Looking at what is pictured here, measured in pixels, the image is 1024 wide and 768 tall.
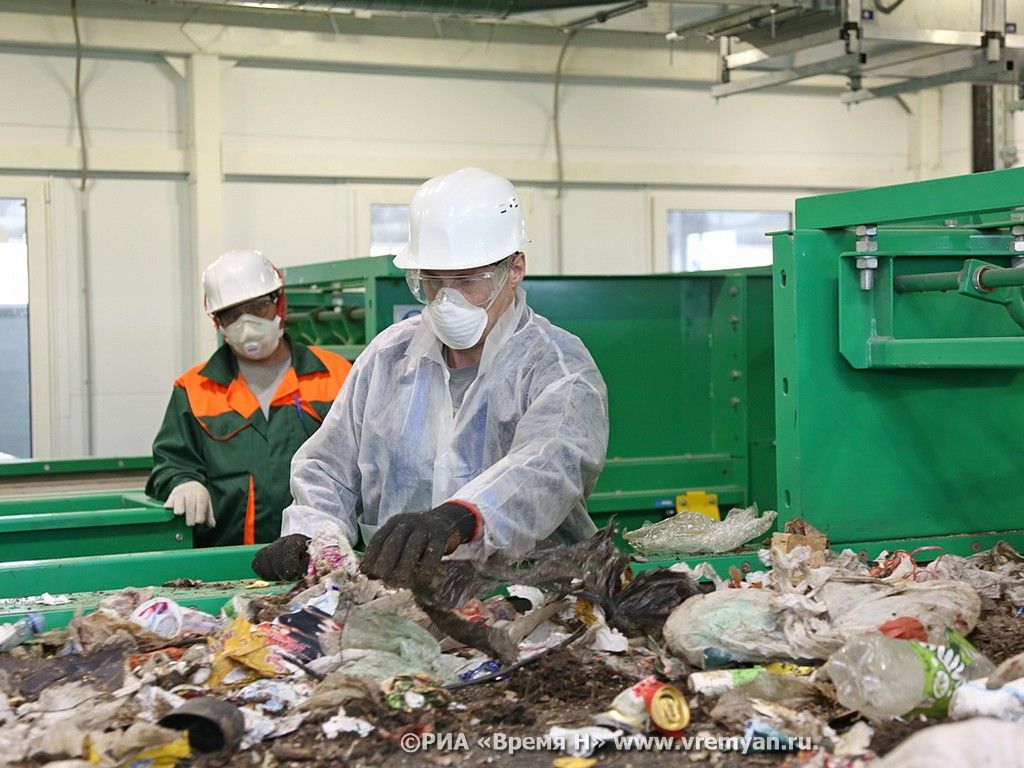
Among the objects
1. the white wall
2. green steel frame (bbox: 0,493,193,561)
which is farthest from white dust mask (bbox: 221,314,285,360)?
the white wall

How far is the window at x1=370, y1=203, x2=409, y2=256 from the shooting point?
6.88 meters

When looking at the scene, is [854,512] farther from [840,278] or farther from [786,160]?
[786,160]

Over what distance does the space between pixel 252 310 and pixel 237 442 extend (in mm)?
358

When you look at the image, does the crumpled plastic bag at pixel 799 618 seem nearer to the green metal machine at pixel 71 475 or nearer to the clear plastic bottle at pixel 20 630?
the clear plastic bottle at pixel 20 630

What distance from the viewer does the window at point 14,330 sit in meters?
6.20

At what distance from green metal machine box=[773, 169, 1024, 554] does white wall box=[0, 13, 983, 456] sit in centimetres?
460

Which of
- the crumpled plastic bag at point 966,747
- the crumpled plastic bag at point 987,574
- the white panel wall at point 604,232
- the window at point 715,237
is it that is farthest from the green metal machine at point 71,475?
the window at point 715,237

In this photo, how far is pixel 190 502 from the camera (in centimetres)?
328

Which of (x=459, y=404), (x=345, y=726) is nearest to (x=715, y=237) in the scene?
(x=459, y=404)

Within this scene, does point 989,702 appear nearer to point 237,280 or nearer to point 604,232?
point 237,280

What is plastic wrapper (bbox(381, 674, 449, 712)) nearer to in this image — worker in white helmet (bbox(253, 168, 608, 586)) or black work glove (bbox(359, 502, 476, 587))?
black work glove (bbox(359, 502, 476, 587))

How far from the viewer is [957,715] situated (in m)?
1.45

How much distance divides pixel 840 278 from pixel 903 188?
22 centimetres

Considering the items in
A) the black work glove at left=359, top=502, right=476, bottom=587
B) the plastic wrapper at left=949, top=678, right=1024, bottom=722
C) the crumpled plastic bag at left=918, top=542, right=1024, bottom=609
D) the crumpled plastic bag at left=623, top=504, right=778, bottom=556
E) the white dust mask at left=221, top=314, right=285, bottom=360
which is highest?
the white dust mask at left=221, top=314, right=285, bottom=360
